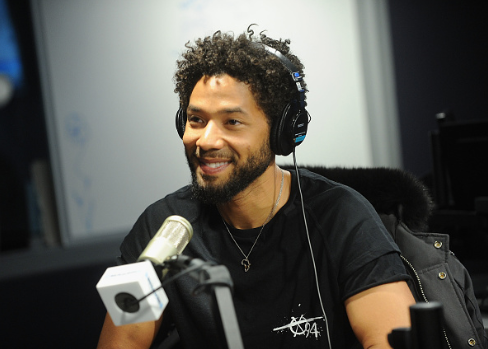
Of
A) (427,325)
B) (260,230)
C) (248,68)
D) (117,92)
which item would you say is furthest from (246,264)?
(117,92)

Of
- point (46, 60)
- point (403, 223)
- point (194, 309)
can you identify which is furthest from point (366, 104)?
point (194, 309)

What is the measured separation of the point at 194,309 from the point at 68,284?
1719 millimetres

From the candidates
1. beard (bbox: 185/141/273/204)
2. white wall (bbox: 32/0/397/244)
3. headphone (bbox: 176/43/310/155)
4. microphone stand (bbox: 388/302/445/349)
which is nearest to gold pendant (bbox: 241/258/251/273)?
beard (bbox: 185/141/273/204)

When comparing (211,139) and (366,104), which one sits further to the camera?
(366,104)

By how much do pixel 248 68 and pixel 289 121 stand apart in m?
0.15

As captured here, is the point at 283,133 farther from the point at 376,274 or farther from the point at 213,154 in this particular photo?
the point at 376,274

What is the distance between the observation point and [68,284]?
2857 millimetres

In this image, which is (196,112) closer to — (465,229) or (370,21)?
(465,229)

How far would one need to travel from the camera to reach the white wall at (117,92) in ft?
9.24

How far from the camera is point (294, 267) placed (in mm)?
1312

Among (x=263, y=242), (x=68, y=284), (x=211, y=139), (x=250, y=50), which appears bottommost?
(x=68, y=284)

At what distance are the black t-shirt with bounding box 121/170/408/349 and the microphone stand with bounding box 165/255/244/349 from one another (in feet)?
1.54

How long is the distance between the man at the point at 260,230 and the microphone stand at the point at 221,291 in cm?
48

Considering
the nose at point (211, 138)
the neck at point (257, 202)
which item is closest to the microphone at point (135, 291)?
the nose at point (211, 138)
